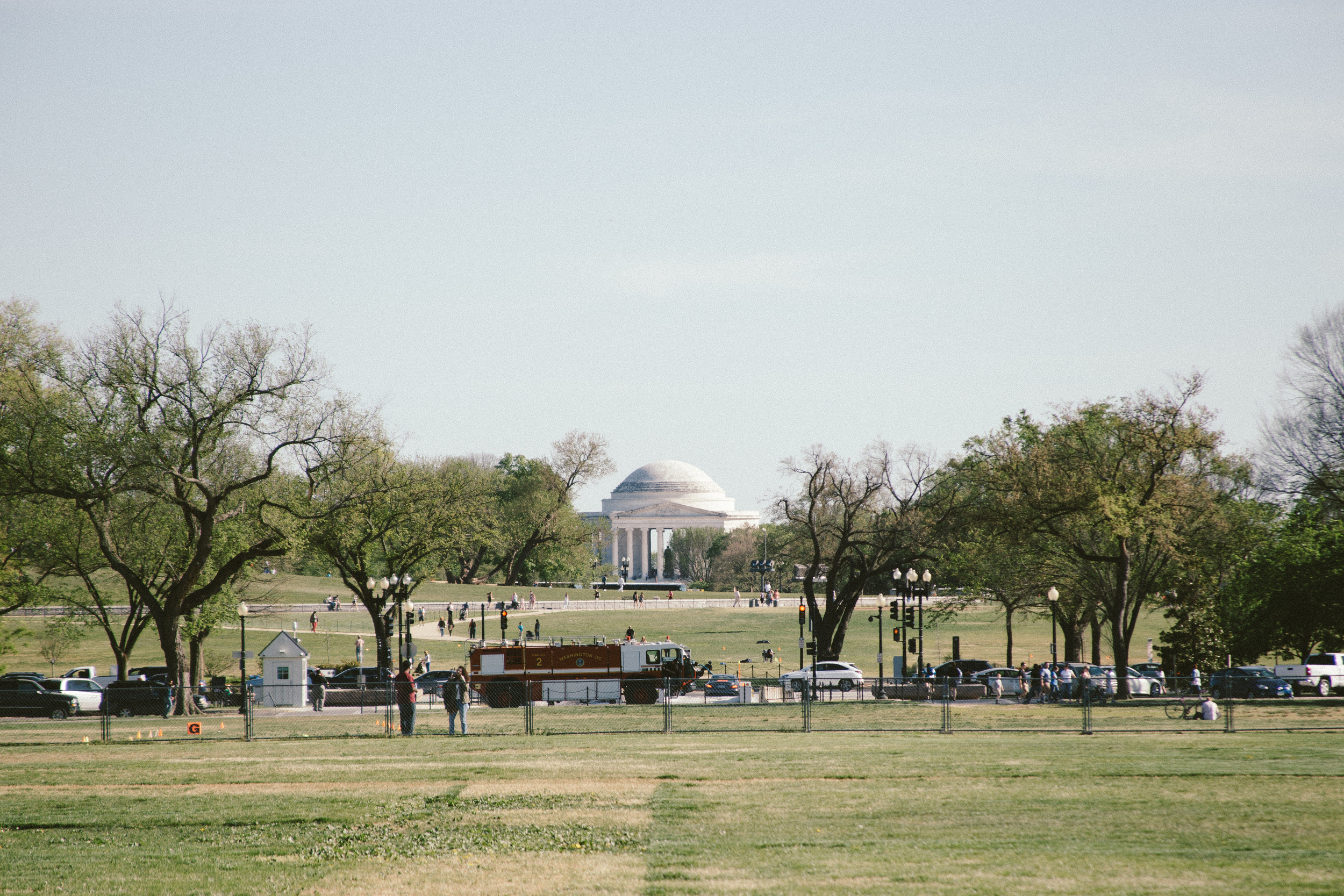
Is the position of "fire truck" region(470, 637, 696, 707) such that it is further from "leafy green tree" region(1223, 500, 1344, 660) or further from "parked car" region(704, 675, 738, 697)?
"leafy green tree" region(1223, 500, 1344, 660)

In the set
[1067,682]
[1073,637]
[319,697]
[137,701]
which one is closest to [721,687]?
[1067,682]

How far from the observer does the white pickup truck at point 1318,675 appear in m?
41.8

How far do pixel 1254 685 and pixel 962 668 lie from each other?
1238 cm

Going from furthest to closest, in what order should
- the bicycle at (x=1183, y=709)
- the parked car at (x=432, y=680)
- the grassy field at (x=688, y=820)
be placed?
the parked car at (x=432, y=680) → the bicycle at (x=1183, y=709) → the grassy field at (x=688, y=820)

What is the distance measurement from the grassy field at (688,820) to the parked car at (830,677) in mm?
17967

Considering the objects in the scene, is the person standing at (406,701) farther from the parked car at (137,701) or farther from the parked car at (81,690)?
the parked car at (81,690)

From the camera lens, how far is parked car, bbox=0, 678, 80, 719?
35.6 metres

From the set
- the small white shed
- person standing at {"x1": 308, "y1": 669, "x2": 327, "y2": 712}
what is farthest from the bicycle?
the small white shed

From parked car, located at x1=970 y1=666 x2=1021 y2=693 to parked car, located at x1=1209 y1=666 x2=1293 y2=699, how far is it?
6.00m

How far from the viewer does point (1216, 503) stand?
41.4 m

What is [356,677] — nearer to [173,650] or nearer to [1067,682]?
[173,650]

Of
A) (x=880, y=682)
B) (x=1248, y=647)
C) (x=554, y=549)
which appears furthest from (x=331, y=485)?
(x=554, y=549)

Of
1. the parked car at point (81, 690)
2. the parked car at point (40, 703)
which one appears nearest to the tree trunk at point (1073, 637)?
the parked car at point (81, 690)

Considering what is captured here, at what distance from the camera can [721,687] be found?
1604 inches
